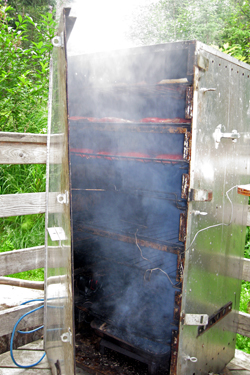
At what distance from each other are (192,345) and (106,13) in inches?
131

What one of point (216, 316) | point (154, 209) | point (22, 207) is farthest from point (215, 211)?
point (22, 207)

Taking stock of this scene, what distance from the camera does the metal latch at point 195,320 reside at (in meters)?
1.82

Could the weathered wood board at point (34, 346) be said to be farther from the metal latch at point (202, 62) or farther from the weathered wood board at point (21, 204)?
the metal latch at point (202, 62)

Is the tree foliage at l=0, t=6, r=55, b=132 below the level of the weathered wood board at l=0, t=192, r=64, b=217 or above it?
above

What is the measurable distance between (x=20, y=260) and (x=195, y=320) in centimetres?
146

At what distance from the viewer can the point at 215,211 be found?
202 centimetres

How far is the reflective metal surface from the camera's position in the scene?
5.90ft

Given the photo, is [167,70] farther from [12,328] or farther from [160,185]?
[12,328]

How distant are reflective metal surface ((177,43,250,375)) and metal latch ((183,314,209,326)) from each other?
0.13 feet

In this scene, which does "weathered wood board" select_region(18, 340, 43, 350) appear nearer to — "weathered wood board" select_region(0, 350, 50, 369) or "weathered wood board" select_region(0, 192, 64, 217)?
"weathered wood board" select_region(0, 350, 50, 369)

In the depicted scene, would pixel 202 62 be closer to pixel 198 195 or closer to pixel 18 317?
pixel 198 195

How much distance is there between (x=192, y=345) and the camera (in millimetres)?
1928

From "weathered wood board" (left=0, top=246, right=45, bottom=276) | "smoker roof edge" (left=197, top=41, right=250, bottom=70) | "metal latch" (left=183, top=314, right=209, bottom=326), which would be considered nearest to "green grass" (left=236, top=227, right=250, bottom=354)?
"metal latch" (left=183, top=314, right=209, bottom=326)

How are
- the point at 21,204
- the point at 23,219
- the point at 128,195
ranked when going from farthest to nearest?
1. the point at 23,219
2. the point at 128,195
3. the point at 21,204
